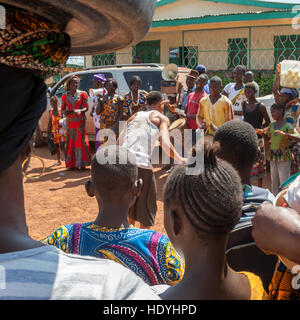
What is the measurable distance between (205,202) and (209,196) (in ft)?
0.10

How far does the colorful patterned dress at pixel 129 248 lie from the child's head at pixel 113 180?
300 millimetres

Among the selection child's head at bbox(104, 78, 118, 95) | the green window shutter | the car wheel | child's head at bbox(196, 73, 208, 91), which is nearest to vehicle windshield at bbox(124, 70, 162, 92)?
child's head at bbox(104, 78, 118, 95)

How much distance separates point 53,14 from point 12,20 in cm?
11

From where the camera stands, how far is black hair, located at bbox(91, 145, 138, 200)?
233 centimetres

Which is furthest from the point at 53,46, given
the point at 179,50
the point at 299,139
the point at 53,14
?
the point at 179,50

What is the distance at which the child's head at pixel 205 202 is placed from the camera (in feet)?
5.01

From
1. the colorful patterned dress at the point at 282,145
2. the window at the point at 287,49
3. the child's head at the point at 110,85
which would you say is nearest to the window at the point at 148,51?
the window at the point at 287,49

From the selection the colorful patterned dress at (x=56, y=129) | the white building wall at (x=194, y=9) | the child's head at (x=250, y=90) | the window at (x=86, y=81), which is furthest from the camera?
the white building wall at (x=194, y=9)

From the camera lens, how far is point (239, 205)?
1.60 metres

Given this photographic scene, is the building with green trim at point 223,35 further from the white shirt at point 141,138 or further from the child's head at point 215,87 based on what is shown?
the white shirt at point 141,138

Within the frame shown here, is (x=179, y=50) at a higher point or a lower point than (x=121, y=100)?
higher

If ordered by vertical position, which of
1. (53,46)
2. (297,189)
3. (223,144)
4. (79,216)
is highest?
(53,46)

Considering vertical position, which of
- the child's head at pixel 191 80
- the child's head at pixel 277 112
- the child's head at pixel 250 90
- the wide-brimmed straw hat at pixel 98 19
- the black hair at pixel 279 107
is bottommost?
the child's head at pixel 277 112

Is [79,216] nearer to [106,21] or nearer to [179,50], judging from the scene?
[106,21]
